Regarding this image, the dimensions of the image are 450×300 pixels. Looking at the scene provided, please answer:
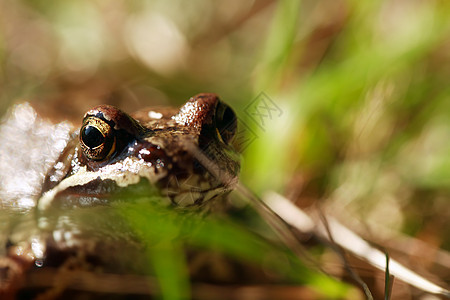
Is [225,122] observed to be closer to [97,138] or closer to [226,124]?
[226,124]

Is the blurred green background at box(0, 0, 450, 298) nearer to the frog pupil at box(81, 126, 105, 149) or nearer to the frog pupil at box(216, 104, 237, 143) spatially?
the frog pupil at box(216, 104, 237, 143)

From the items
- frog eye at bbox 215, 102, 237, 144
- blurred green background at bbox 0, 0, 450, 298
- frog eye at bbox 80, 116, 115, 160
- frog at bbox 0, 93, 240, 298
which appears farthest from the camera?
blurred green background at bbox 0, 0, 450, 298

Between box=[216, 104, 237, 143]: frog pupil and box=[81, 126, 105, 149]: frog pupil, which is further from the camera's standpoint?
box=[216, 104, 237, 143]: frog pupil

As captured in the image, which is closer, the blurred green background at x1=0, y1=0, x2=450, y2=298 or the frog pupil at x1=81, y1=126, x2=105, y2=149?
the frog pupil at x1=81, y1=126, x2=105, y2=149

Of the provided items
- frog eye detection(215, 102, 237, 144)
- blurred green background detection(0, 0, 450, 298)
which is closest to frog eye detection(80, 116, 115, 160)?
frog eye detection(215, 102, 237, 144)

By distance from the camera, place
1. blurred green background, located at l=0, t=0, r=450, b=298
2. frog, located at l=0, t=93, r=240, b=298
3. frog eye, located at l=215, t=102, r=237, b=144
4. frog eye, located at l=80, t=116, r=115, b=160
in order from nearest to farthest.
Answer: frog, located at l=0, t=93, r=240, b=298 < frog eye, located at l=80, t=116, r=115, b=160 < frog eye, located at l=215, t=102, r=237, b=144 < blurred green background, located at l=0, t=0, r=450, b=298

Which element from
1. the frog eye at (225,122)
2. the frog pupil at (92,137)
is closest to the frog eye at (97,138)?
the frog pupil at (92,137)

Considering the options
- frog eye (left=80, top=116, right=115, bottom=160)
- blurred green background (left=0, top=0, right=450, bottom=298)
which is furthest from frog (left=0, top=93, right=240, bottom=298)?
blurred green background (left=0, top=0, right=450, bottom=298)

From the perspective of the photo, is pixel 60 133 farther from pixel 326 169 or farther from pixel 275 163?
pixel 326 169

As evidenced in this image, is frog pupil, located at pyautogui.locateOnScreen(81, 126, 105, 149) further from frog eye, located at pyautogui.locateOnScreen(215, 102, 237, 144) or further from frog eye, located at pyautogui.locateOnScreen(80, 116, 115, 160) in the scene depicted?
frog eye, located at pyautogui.locateOnScreen(215, 102, 237, 144)

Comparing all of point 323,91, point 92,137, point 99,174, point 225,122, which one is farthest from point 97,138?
point 323,91
